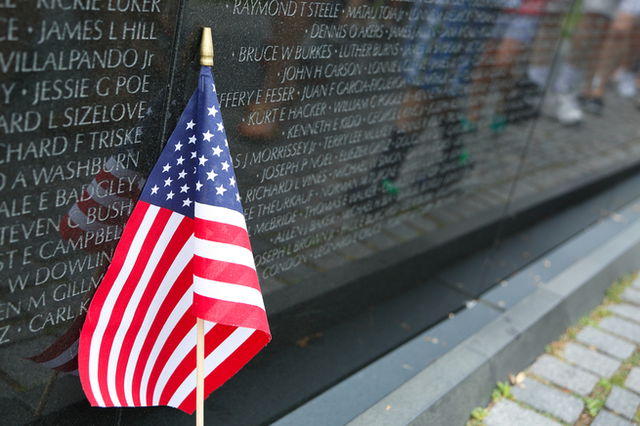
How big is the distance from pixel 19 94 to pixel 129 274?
0.78m

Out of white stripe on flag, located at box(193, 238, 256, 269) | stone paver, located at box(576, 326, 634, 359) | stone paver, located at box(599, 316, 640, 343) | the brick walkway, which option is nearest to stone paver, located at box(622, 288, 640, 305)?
the brick walkway

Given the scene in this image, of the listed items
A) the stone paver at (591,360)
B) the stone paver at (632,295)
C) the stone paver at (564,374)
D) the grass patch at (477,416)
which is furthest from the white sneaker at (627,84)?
the grass patch at (477,416)

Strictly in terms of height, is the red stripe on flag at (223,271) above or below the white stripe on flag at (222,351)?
above

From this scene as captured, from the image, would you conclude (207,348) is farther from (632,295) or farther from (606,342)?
(632,295)

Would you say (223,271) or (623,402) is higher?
(223,271)

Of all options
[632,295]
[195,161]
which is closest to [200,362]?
[195,161]

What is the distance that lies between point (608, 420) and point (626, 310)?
1.69 metres

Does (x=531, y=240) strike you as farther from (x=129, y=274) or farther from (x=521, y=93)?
(x=129, y=274)

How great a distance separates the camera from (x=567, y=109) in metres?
6.14

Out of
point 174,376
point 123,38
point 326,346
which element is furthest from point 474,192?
point 123,38

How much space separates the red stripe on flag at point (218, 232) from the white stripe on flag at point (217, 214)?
0.04ft

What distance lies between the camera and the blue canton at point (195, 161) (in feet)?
8.03

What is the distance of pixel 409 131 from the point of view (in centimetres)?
396

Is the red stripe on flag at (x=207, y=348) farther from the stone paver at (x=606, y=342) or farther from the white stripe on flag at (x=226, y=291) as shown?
the stone paver at (x=606, y=342)
